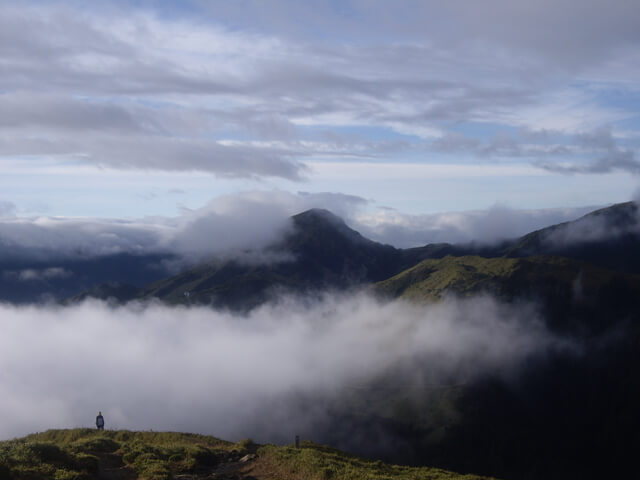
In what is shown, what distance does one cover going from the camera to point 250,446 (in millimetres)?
62938

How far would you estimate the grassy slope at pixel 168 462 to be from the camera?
42725 millimetres

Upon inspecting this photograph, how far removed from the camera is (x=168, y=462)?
51.9 meters

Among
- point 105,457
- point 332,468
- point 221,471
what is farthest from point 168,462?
point 332,468

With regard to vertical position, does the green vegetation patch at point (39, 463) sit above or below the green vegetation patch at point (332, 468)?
above

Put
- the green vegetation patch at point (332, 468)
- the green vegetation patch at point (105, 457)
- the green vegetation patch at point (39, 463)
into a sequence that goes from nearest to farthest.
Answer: the green vegetation patch at point (39, 463), the green vegetation patch at point (105, 457), the green vegetation patch at point (332, 468)

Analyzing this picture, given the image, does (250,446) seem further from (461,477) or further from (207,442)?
(461,477)

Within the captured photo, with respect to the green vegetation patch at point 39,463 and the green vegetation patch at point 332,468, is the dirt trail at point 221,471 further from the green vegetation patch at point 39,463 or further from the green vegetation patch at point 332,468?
the green vegetation patch at point 39,463

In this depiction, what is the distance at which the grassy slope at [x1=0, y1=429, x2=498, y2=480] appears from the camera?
42725mm

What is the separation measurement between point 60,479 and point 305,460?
70.8ft

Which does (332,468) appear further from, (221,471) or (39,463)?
(39,463)

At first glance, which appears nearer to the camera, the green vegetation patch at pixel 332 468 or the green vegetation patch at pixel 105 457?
the green vegetation patch at pixel 105 457

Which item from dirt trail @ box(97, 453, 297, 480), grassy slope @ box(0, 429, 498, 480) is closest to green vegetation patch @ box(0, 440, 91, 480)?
grassy slope @ box(0, 429, 498, 480)

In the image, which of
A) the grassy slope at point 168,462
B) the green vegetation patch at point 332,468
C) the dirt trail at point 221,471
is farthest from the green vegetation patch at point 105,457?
the green vegetation patch at point 332,468

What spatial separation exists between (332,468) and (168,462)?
15.6 m
